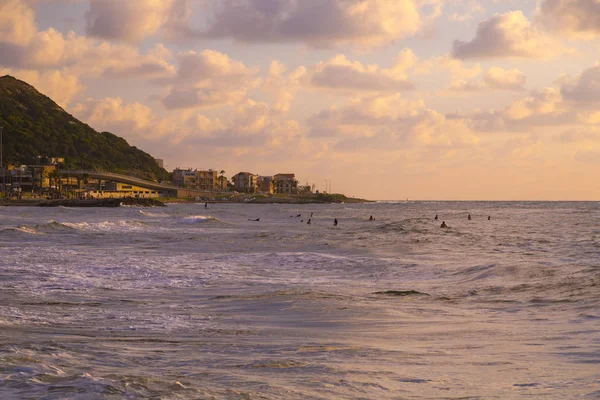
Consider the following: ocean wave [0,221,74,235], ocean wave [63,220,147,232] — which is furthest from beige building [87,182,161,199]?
ocean wave [0,221,74,235]

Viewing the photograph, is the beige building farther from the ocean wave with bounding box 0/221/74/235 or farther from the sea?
the sea

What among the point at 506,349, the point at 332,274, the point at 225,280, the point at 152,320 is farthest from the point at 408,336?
the point at 332,274

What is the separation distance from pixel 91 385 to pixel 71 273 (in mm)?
12809

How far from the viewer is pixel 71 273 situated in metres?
19.0

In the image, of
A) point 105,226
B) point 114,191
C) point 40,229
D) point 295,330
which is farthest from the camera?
point 114,191

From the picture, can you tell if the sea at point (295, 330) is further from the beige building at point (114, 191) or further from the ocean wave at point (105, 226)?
the beige building at point (114, 191)

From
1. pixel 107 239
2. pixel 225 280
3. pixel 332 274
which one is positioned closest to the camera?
pixel 225 280

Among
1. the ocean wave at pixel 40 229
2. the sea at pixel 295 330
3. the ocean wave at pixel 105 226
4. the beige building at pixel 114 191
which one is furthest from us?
the beige building at pixel 114 191

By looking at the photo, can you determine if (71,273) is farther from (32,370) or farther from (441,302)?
(32,370)

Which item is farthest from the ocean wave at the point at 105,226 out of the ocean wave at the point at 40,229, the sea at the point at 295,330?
the sea at the point at 295,330

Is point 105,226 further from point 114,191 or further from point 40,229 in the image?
point 114,191

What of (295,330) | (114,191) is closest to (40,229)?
(295,330)

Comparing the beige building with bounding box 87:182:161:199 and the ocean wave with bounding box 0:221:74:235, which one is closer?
the ocean wave with bounding box 0:221:74:235

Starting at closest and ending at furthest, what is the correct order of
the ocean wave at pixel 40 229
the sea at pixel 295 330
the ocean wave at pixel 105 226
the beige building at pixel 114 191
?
the sea at pixel 295 330
the ocean wave at pixel 40 229
the ocean wave at pixel 105 226
the beige building at pixel 114 191
